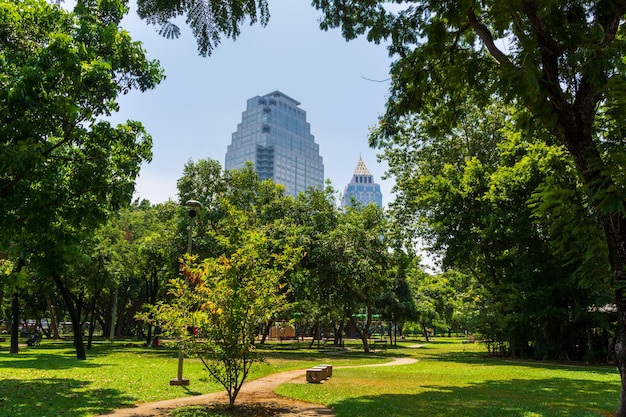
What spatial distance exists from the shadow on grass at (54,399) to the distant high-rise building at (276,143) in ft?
520

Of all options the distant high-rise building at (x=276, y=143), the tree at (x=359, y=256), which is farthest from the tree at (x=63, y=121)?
the distant high-rise building at (x=276, y=143)

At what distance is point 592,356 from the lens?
22.9 m

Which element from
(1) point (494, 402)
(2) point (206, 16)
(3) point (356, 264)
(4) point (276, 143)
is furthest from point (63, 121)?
(4) point (276, 143)

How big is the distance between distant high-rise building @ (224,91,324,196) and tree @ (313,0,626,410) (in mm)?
160203

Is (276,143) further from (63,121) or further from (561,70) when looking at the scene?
(561,70)

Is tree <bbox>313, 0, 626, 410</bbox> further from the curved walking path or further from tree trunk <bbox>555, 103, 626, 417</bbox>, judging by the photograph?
the curved walking path

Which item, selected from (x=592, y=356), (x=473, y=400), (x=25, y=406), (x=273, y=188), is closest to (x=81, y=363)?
(x=25, y=406)

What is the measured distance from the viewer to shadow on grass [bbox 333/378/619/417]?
9.12 m

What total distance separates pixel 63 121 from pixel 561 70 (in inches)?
408

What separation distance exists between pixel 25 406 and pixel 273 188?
27274 millimetres

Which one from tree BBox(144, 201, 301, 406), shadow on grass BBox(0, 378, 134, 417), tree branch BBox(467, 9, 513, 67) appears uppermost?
tree branch BBox(467, 9, 513, 67)

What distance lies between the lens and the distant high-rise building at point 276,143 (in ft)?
574

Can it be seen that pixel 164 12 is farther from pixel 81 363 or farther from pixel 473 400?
pixel 81 363

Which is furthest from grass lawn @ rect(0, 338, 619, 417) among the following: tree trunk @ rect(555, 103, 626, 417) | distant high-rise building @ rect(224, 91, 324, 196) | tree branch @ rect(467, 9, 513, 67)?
distant high-rise building @ rect(224, 91, 324, 196)
